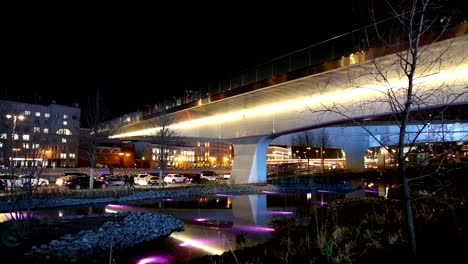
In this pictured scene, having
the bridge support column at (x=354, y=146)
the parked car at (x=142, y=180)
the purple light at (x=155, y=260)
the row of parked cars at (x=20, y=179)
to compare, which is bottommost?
the purple light at (x=155, y=260)

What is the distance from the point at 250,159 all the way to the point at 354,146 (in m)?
24.1

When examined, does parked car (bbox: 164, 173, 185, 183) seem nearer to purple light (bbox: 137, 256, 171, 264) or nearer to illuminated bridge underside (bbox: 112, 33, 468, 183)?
illuminated bridge underside (bbox: 112, 33, 468, 183)

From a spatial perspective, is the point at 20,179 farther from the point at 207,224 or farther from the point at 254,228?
the point at 254,228

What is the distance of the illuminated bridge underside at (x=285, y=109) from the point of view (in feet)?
75.3

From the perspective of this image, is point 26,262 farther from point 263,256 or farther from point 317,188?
point 317,188

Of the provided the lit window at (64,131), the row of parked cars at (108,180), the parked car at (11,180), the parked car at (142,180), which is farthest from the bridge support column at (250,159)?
the lit window at (64,131)

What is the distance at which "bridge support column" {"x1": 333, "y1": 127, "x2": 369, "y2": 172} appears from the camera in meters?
62.1

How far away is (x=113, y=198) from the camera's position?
32219 mm

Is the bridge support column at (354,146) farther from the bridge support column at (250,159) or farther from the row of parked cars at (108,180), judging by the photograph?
the bridge support column at (250,159)

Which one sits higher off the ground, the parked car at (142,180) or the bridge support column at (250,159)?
the bridge support column at (250,159)

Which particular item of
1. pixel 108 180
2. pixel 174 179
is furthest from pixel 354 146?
pixel 108 180

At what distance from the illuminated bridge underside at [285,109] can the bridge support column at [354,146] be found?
72.3 feet

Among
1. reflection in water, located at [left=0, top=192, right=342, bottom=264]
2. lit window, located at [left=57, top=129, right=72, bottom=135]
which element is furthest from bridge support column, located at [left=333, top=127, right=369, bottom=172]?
lit window, located at [left=57, top=129, right=72, bottom=135]

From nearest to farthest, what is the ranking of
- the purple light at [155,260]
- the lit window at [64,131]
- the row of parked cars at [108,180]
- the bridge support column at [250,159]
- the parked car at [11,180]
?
the purple light at [155,260] < the parked car at [11,180] < the row of parked cars at [108,180] < the bridge support column at [250,159] < the lit window at [64,131]
